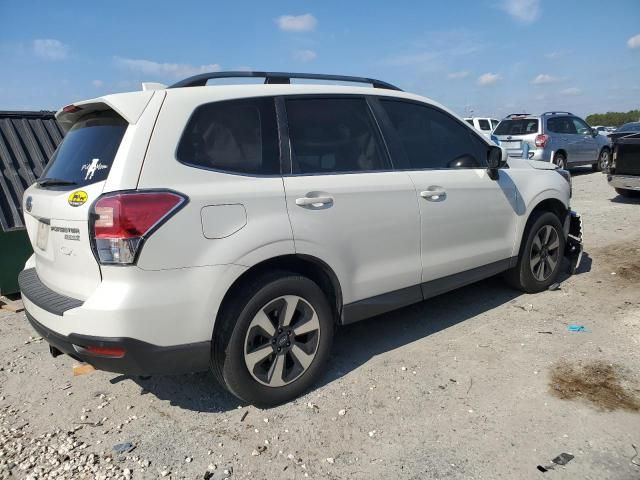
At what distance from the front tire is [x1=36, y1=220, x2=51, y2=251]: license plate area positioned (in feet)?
3.72

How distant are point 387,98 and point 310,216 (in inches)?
51.7

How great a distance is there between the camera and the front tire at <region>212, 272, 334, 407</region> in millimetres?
2742

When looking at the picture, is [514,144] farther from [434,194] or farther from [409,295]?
[409,295]

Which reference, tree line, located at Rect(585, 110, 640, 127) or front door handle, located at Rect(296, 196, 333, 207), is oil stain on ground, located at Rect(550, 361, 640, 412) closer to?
front door handle, located at Rect(296, 196, 333, 207)

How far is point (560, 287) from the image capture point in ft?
16.5

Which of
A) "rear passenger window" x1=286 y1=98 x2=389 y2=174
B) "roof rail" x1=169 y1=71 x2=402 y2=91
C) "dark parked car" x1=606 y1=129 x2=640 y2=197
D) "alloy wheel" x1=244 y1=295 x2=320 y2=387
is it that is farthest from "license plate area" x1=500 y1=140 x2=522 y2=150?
"alloy wheel" x1=244 y1=295 x2=320 y2=387

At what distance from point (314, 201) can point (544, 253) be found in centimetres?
295

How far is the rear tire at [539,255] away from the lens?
463 cm

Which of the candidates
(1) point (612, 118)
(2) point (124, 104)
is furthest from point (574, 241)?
(1) point (612, 118)

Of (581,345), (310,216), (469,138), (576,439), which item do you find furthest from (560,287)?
(310,216)

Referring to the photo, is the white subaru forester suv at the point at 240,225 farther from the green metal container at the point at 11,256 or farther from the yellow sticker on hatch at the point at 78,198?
the green metal container at the point at 11,256

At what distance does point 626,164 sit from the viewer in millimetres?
9117

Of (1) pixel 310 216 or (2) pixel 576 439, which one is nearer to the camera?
(2) pixel 576 439

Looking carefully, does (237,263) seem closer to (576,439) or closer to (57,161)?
(57,161)
